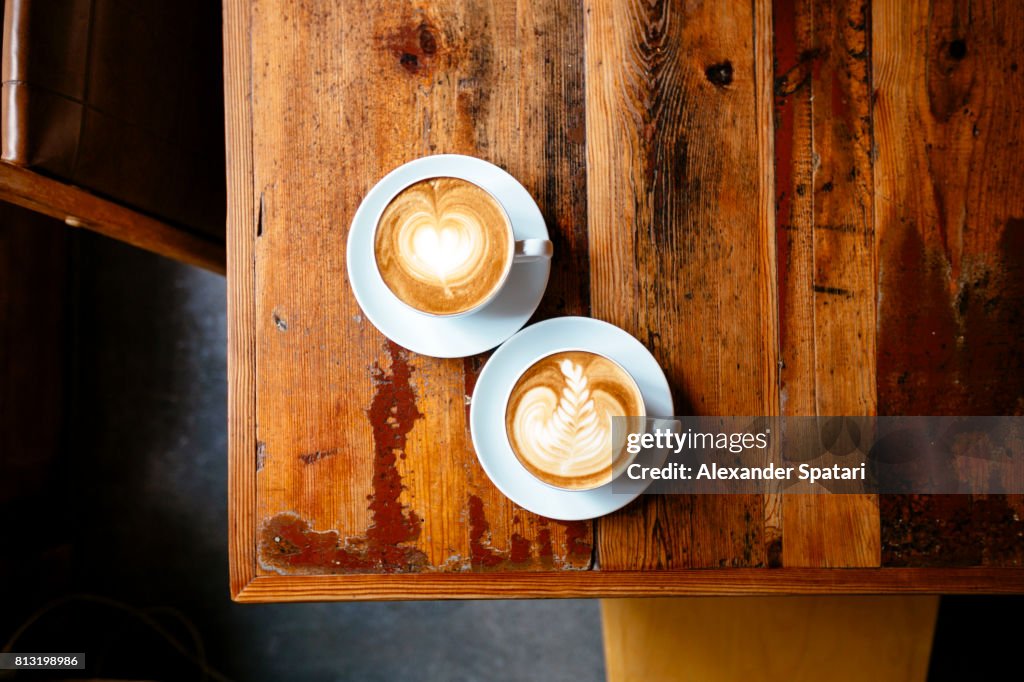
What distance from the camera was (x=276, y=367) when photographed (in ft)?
2.89

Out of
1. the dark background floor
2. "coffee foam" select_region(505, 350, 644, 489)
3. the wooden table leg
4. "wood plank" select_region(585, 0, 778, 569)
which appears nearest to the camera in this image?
"coffee foam" select_region(505, 350, 644, 489)

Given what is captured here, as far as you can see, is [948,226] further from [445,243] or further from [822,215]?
[445,243]

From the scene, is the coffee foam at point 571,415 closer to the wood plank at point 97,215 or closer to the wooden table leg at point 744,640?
the wooden table leg at point 744,640

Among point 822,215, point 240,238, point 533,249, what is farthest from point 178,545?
point 822,215

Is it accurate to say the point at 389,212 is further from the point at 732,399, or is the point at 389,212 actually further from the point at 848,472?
the point at 848,472

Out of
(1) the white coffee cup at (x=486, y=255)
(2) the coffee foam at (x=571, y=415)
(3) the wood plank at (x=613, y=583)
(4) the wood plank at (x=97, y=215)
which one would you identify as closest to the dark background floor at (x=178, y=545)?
(4) the wood plank at (x=97, y=215)

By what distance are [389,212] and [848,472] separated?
0.70m

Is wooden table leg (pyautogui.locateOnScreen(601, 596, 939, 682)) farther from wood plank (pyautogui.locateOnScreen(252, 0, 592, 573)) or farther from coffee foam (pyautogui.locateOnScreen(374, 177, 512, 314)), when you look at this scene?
coffee foam (pyautogui.locateOnScreen(374, 177, 512, 314))

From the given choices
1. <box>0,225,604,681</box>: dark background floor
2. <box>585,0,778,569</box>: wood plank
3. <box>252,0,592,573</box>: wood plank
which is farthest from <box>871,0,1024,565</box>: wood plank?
<box>0,225,604,681</box>: dark background floor

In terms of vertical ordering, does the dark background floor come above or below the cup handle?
below

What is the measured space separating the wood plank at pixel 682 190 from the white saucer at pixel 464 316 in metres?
0.09

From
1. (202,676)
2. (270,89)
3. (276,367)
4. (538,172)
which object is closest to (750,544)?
(538,172)

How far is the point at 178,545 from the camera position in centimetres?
176

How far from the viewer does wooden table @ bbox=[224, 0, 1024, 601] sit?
855 millimetres
